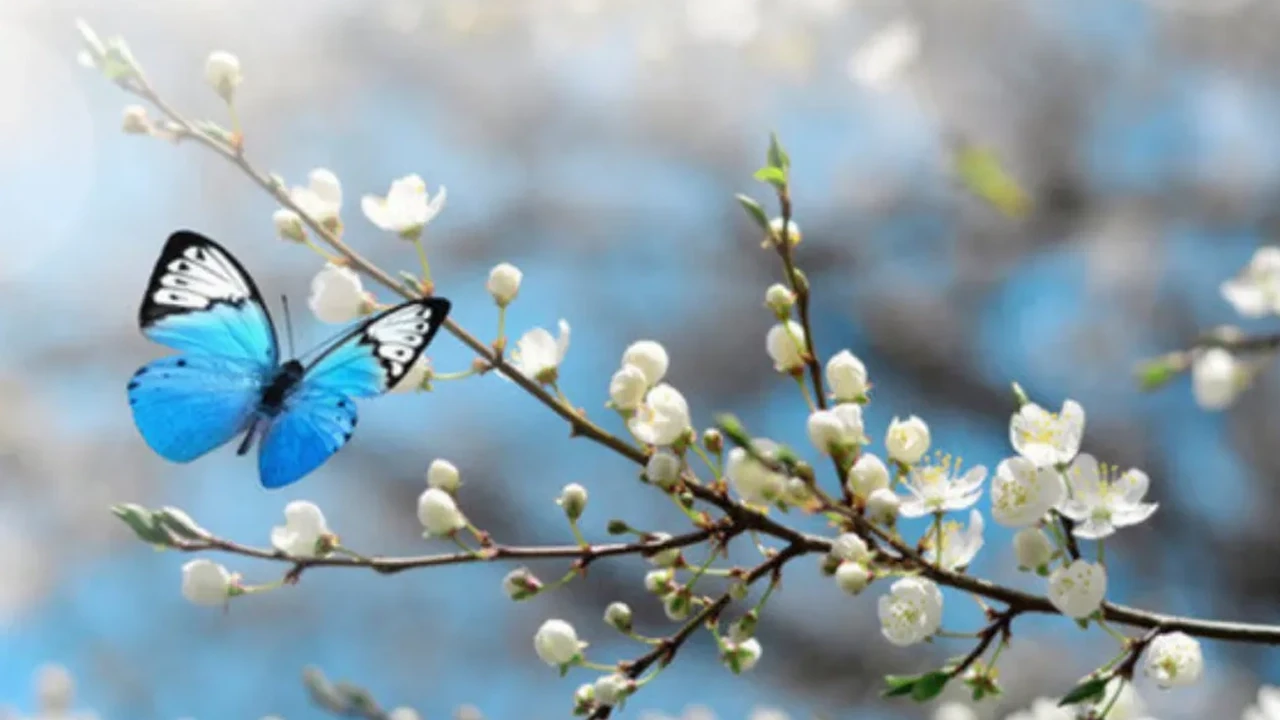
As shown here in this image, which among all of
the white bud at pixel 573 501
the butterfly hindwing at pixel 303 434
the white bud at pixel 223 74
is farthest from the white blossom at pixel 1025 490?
the white bud at pixel 223 74

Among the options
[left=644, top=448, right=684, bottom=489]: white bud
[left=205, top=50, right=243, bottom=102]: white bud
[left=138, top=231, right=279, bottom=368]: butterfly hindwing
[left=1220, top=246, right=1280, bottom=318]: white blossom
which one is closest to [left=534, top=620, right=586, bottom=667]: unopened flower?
[left=644, top=448, right=684, bottom=489]: white bud

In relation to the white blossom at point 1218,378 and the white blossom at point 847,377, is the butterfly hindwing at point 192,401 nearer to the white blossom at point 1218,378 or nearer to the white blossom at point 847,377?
the white blossom at point 847,377

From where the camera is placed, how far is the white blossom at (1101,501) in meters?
0.64

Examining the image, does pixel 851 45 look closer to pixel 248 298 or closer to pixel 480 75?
pixel 480 75

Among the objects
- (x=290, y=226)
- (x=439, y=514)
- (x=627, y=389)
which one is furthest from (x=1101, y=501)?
(x=290, y=226)

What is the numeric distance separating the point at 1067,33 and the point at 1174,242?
415mm

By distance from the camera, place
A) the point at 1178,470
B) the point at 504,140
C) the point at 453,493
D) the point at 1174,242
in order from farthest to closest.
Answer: the point at 504,140, the point at 1174,242, the point at 1178,470, the point at 453,493

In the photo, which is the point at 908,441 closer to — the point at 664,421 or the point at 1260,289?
the point at 664,421

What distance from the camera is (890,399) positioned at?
1.88 metres

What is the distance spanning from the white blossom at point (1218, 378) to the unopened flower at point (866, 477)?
62 cm

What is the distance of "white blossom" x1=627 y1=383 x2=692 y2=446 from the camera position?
0.63 meters

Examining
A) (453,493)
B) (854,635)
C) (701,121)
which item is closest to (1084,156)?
(701,121)

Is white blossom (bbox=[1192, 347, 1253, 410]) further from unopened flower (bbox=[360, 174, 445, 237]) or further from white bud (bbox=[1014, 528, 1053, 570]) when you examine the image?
unopened flower (bbox=[360, 174, 445, 237])

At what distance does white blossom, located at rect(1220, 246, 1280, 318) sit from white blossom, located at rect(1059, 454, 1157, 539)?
17.7 inches
